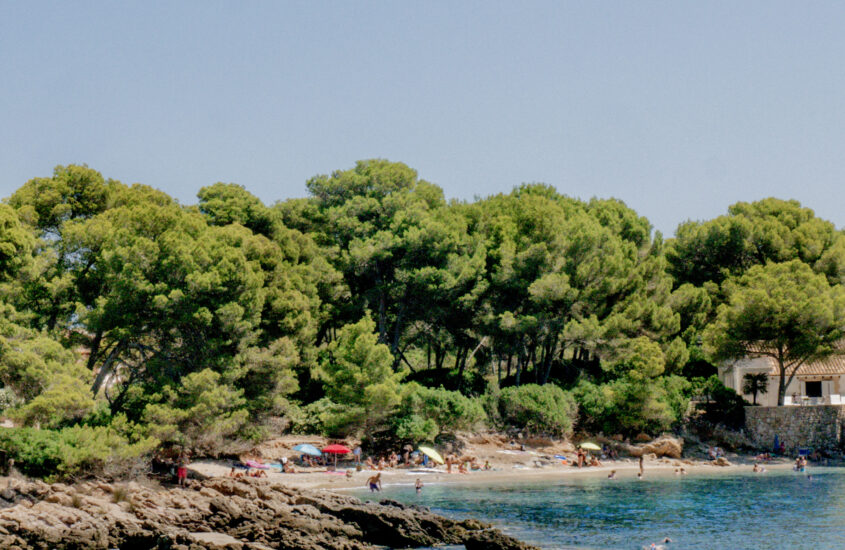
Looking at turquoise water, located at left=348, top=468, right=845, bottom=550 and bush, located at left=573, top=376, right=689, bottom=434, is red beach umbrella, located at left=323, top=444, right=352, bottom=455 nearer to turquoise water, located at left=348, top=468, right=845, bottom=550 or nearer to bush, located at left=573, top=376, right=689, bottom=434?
turquoise water, located at left=348, top=468, right=845, bottom=550

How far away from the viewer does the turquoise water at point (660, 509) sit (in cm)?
2439

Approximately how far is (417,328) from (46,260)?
2285 centimetres

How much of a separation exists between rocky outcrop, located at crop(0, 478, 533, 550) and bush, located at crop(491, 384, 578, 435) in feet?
64.6

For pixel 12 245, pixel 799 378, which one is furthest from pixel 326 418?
pixel 799 378

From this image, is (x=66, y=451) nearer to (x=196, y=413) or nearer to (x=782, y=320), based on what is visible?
(x=196, y=413)

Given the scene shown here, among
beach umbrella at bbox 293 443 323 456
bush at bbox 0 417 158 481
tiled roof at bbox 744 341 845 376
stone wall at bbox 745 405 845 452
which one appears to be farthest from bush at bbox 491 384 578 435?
bush at bbox 0 417 158 481

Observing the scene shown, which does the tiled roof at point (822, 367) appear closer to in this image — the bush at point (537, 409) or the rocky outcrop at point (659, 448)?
the rocky outcrop at point (659, 448)

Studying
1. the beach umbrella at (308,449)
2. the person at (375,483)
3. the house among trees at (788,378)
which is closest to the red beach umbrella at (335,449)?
the beach umbrella at (308,449)

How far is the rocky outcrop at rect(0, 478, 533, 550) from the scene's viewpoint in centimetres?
2188

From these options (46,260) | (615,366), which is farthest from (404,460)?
(46,260)

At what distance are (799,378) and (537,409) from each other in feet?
66.3

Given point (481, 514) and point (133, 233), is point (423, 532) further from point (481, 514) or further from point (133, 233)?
point (133, 233)

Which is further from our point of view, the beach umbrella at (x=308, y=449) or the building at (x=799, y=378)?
the building at (x=799, y=378)

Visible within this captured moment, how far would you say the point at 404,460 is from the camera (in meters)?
41.4
